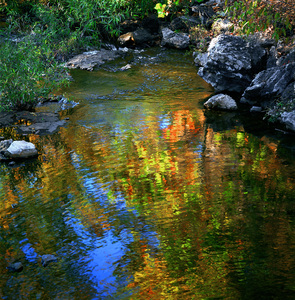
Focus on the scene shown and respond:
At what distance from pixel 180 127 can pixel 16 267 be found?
474cm

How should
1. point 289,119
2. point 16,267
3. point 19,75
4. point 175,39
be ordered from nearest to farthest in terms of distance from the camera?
→ 1. point 16,267
2. point 289,119
3. point 19,75
4. point 175,39

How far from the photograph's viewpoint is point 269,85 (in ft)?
27.1

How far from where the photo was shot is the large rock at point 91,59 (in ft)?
41.5

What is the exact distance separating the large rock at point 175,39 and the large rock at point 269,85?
593 centimetres

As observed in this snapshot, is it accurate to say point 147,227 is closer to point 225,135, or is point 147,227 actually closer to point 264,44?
point 225,135

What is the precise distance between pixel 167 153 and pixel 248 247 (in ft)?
9.49

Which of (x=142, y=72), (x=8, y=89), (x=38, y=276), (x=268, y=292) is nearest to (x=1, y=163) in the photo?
(x=8, y=89)

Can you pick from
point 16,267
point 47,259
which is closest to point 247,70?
point 47,259

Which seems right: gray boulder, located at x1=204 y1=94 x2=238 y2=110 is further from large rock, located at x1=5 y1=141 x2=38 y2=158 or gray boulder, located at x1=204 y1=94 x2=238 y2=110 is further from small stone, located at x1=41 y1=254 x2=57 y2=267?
small stone, located at x1=41 y1=254 x2=57 y2=267

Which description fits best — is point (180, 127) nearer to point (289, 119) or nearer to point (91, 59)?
point (289, 119)

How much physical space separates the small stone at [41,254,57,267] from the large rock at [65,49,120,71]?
9.59 metres

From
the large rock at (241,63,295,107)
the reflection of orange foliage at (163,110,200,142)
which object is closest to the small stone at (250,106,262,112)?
the large rock at (241,63,295,107)

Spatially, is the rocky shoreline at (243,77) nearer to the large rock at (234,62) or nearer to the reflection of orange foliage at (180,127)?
the large rock at (234,62)

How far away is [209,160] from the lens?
5898 millimetres
